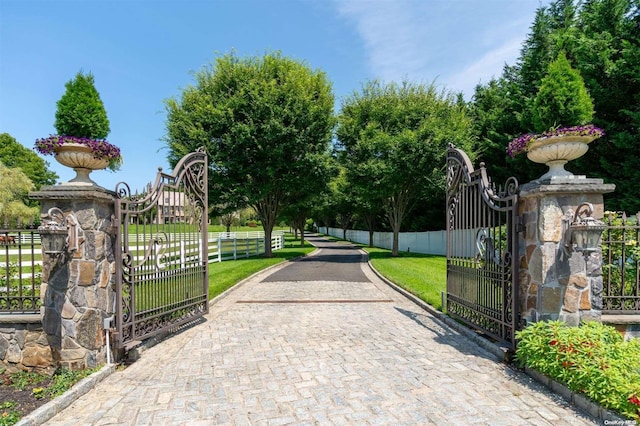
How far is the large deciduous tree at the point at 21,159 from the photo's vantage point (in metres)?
41.5

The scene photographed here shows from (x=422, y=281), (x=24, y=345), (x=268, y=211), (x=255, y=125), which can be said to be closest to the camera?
(x=24, y=345)

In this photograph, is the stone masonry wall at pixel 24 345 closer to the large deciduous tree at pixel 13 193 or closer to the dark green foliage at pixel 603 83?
the dark green foliage at pixel 603 83

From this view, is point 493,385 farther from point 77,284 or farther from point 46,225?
point 46,225

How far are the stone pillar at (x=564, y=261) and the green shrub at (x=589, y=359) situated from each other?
8.0 inches

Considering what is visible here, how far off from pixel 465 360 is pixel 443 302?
8.74 ft

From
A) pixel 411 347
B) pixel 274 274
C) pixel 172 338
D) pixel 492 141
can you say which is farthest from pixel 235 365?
pixel 492 141

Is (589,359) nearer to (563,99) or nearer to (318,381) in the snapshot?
(318,381)

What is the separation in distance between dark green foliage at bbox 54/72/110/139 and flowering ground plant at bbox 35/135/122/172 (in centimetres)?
37

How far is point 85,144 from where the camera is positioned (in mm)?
4395

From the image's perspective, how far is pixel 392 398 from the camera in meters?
3.62

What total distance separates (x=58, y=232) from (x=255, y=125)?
1296cm

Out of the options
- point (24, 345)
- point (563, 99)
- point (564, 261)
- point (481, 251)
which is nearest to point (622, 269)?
point (564, 261)

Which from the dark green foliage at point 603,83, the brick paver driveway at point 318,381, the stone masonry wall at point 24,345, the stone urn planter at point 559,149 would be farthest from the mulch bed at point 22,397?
the dark green foliage at point 603,83

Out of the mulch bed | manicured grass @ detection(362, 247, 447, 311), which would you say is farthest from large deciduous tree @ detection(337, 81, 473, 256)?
the mulch bed
